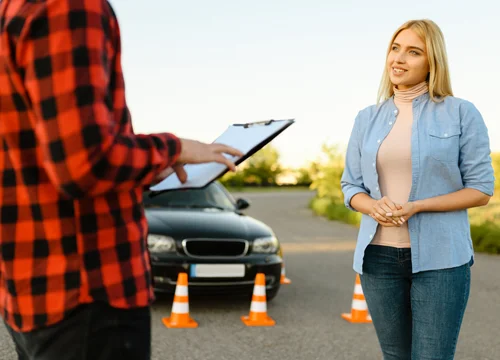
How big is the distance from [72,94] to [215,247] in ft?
18.0

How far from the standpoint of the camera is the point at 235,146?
1.91 m

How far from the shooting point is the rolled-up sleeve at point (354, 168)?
3146 mm

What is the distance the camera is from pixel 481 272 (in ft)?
33.9

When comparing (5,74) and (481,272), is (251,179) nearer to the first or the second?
(481,272)

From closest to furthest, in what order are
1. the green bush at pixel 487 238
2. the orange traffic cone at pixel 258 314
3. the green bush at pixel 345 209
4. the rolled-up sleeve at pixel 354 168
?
the rolled-up sleeve at pixel 354 168, the orange traffic cone at pixel 258 314, the green bush at pixel 487 238, the green bush at pixel 345 209

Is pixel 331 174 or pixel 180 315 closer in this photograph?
pixel 180 315

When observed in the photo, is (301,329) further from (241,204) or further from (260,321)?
(241,204)

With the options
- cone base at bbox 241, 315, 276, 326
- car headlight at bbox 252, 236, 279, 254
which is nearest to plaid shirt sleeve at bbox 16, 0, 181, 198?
cone base at bbox 241, 315, 276, 326

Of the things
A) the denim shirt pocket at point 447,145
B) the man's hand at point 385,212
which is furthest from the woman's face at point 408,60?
the man's hand at point 385,212

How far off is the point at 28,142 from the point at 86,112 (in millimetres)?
186

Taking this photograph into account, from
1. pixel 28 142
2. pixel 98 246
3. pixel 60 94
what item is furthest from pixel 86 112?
pixel 98 246

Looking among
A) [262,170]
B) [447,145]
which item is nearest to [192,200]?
[447,145]

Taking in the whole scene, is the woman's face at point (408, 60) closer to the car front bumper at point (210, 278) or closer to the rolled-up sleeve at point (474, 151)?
the rolled-up sleeve at point (474, 151)

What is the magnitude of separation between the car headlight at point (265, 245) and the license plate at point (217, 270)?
1.03 ft
